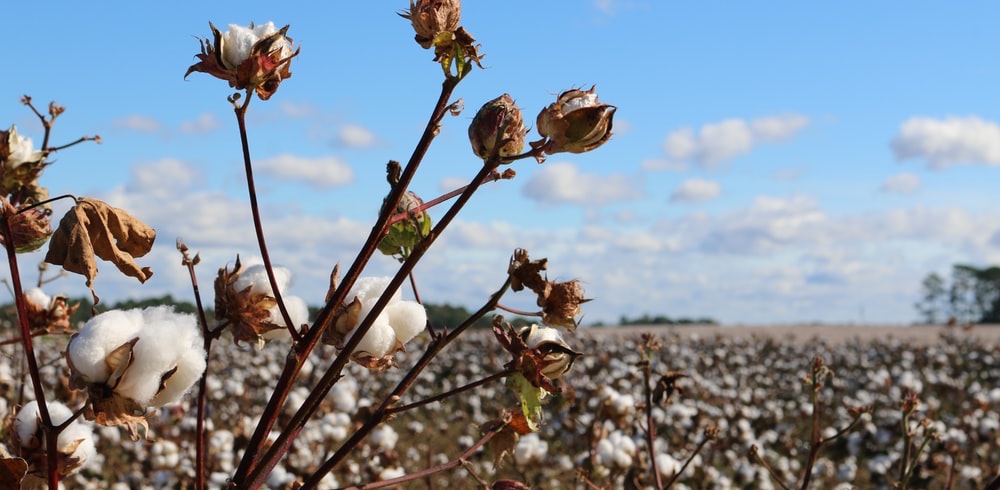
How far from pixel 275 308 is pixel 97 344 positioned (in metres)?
0.24

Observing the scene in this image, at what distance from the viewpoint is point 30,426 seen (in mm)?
1109

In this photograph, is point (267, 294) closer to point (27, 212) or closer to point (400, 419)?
point (27, 212)

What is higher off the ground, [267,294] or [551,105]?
[551,105]

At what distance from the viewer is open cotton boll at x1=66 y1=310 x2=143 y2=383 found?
854mm

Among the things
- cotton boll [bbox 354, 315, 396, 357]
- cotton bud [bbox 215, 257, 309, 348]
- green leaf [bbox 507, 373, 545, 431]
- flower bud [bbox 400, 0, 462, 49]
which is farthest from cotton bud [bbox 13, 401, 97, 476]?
flower bud [bbox 400, 0, 462, 49]

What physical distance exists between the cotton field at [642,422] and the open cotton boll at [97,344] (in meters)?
0.08

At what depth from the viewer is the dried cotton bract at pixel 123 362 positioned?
86 cm

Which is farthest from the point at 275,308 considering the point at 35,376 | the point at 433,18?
the point at 433,18

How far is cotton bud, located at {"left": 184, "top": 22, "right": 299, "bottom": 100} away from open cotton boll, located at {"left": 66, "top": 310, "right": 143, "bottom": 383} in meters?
0.31

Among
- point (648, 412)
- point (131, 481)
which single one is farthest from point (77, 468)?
point (131, 481)

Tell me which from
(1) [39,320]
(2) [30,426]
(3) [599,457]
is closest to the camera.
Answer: (2) [30,426]

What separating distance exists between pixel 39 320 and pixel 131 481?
10.8ft

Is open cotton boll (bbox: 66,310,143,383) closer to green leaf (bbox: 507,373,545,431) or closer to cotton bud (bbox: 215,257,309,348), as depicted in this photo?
cotton bud (bbox: 215,257,309,348)

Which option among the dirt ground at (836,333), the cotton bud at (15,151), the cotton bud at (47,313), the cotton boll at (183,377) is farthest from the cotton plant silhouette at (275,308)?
the dirt ground at (836,333)
